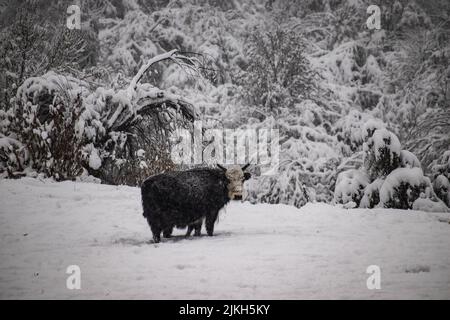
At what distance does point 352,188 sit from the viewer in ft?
38.8

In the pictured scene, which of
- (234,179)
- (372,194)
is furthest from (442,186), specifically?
(234,179)

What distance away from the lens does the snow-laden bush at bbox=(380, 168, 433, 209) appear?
10430mm

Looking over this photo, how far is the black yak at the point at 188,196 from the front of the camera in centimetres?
687

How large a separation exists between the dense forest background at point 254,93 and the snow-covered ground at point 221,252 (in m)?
2.30

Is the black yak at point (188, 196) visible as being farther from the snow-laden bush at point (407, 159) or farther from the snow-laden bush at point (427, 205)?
the snow-laden bush at point (407, 159)

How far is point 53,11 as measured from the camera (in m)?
22.7

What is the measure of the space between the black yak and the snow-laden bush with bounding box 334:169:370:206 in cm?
497

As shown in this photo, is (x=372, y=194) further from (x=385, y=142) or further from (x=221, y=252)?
(x=221, y=252)

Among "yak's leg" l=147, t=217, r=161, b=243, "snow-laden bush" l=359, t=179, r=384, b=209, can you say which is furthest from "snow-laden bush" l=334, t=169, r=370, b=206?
"yak's leg" l=147, t=217, r=161, b=243

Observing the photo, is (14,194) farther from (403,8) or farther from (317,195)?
(403,8)

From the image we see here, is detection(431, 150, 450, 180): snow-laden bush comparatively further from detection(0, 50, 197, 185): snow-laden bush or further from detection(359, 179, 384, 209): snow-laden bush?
detection(0, 50, 197, 185): snow-laden bush

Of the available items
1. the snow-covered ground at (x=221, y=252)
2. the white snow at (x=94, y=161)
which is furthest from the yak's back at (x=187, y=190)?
the white snow at (x=94, y=161)

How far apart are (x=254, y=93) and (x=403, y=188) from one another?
6.91 metres
